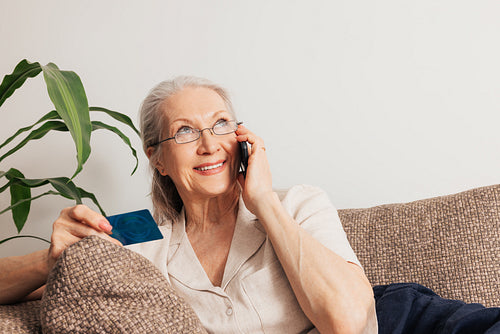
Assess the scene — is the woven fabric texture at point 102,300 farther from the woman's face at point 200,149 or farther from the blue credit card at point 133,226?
the woman's face at point 200,149

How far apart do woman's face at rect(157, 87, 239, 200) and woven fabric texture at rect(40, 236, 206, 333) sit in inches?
16.7

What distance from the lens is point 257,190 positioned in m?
1.27

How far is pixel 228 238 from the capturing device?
1394 mm

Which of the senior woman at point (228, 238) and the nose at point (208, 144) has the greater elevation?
the nose at point (208, 144)

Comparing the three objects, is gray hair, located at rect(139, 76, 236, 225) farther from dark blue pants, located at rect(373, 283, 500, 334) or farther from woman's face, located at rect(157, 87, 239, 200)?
dark blue pants, located at rect(373, 283, 500, 334)

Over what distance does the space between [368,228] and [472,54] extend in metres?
0.85

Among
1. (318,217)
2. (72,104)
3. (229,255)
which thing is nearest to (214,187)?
(229,255)

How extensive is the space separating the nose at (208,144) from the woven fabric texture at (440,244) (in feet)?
1.68

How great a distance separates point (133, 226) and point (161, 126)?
0.41m

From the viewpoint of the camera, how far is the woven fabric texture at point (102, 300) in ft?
3.03

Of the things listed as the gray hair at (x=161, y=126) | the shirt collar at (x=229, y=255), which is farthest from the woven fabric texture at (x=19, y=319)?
the gray hair at (x=161, y=126)

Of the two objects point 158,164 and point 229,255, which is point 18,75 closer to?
point 158,164

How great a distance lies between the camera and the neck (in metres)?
1.44

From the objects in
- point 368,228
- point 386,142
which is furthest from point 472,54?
point 368,228
